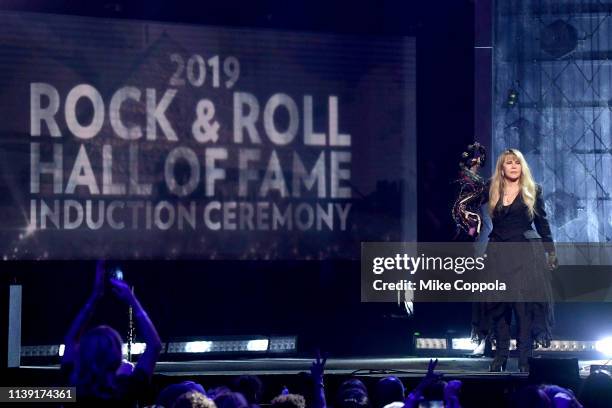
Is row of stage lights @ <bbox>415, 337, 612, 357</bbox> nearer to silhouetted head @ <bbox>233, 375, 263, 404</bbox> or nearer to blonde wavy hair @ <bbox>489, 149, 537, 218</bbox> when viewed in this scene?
blonde wavy hair @ <bbox>489, 149, 537, 218</bbox>

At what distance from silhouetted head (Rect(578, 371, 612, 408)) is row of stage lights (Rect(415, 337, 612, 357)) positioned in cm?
452

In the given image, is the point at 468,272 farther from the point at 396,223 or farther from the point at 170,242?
the point at 170,242

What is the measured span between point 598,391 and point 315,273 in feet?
18.5

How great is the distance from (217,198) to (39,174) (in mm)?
1586

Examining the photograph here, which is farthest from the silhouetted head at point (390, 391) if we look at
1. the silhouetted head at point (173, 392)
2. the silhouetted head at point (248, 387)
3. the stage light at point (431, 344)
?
the stage light at point (431, 344)

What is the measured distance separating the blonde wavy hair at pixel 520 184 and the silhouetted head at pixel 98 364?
153 inches

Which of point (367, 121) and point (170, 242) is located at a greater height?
point (367, 121)

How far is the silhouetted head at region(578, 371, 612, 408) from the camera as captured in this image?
385cm

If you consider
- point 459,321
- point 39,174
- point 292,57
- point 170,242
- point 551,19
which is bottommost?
point 459,321

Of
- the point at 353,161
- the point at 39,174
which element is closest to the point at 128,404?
the point at 39,174

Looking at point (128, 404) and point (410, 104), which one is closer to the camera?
point (128, 404)

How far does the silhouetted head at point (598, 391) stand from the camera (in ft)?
12.6

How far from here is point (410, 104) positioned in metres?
9.16

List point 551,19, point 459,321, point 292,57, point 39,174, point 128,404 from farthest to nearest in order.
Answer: point 551,19 < point 459,321 < point 292,57 < point 39,174 < point 128,404
